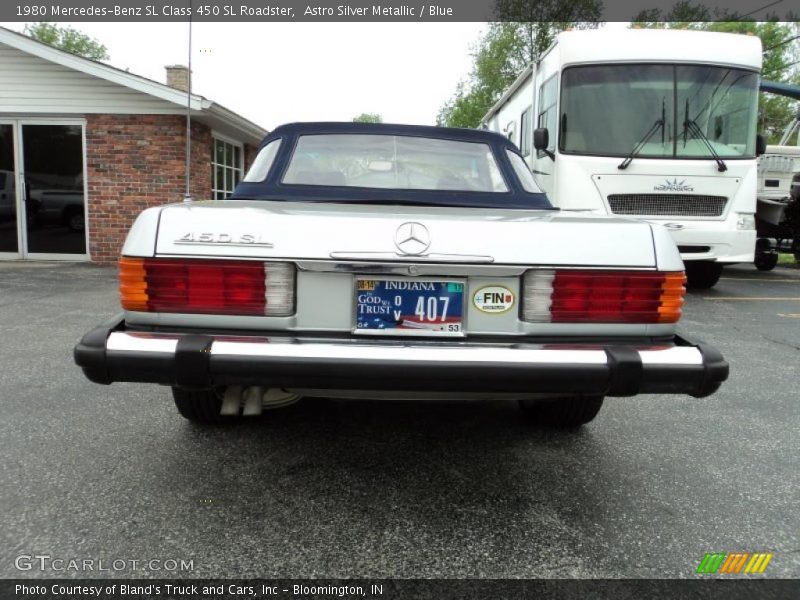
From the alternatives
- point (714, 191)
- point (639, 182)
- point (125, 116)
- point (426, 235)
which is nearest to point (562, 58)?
point (639, 182)

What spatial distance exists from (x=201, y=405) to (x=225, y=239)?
3.74 feet

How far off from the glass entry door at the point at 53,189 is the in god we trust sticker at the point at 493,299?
34.3 ft

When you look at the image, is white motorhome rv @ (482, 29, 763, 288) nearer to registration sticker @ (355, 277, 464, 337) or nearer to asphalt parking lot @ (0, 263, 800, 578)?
asphalt parking lot @ (0, 263, 800, 578)

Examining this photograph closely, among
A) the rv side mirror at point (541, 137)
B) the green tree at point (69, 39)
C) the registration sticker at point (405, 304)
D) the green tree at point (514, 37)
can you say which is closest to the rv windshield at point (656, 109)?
the rv side mirror at point (541, 137)

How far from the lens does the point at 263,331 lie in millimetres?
2105

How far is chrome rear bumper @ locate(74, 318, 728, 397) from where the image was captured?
1.97 meters

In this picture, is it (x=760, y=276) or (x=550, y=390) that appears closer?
(x=550, y=390)

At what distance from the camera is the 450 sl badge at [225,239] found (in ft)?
6.72

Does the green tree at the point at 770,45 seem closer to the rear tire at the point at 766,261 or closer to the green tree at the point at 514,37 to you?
the green tree at the point at 514,37

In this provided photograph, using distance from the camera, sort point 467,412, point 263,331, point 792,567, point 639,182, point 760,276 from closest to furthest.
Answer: point 792,567, point 263,331, point 467,412, point 639,182, point 760,276

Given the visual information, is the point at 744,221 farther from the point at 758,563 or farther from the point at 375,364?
the point at 375,364

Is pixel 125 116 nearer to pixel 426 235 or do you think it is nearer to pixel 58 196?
pixel 58 196

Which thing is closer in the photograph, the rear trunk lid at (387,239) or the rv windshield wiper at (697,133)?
the rear trunk lid at (387,239)

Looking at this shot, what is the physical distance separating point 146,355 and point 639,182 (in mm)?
6504
